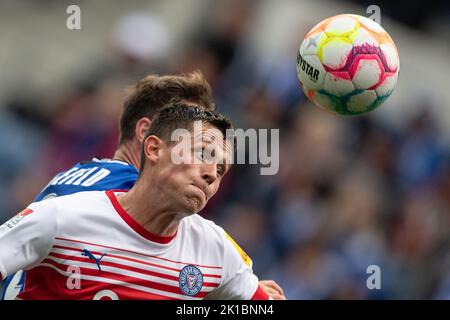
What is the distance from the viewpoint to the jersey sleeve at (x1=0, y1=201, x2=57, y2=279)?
4012 mm

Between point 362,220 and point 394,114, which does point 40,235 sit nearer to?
point 362,220

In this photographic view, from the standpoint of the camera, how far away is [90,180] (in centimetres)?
514

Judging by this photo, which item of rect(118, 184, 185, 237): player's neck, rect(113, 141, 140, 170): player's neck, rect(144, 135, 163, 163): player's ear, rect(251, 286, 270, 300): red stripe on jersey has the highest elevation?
rect(113, 141, 140, 170): player's neck

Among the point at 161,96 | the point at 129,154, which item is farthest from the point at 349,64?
the point at 129,154

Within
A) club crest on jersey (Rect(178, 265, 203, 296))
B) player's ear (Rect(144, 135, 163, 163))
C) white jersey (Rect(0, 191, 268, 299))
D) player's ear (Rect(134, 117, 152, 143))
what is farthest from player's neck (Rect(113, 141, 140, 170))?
club crest on jersey (Rect(178, 265, 203, 296))

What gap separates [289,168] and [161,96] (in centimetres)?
371

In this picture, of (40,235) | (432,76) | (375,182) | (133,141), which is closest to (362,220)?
(375,182)

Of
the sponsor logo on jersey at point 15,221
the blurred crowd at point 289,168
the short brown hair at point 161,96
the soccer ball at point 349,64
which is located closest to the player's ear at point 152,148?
the sponsor logo on jersey at point 15,221

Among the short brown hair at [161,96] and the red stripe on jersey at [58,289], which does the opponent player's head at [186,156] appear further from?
the short brown hair at [161,96]

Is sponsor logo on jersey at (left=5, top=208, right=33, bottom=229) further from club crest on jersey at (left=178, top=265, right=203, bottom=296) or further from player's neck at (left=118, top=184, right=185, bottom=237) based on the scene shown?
club crest on jersey at (left=178, top=265, right=203, bottom=296)

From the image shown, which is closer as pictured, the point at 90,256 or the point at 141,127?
the point at 90,256

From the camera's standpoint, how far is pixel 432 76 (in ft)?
37.4

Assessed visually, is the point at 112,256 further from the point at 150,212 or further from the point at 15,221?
the point at 15,221

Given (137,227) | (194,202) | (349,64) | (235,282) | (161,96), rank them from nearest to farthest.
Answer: (194,202) → (137,227) → (235,282) → (349,64) → (161,96)
